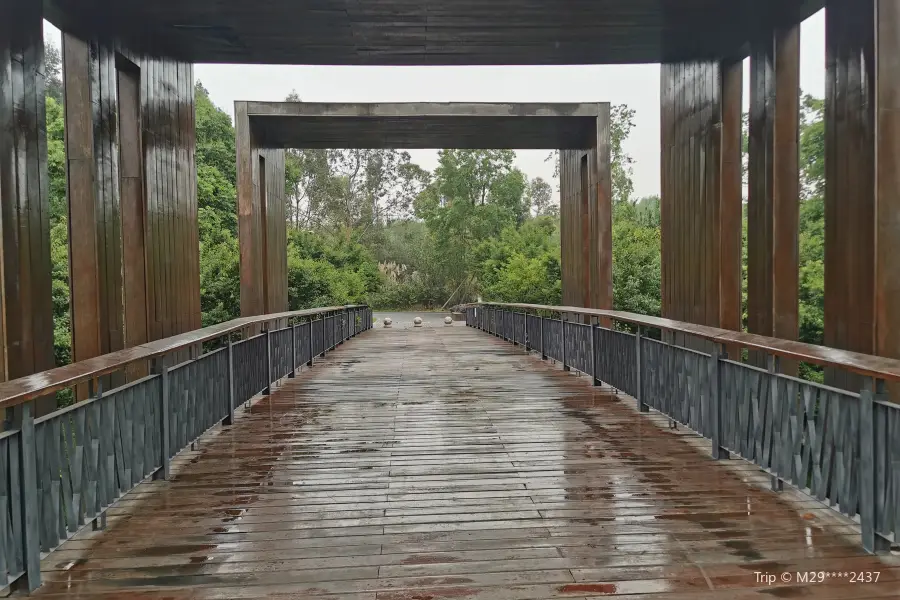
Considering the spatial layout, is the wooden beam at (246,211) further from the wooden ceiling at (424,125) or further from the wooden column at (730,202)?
the wooden column at (730,202)

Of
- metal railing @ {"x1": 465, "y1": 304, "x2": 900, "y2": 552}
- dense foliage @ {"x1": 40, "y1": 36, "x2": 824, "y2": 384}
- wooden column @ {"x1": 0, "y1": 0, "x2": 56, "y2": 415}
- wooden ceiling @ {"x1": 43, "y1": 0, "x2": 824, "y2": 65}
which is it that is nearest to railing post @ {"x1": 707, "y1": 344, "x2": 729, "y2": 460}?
metal railing @ {"x1": 465, "y1": 304, "x2": 900, "y2": 552}

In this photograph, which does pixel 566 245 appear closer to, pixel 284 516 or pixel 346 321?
pixel 346 321

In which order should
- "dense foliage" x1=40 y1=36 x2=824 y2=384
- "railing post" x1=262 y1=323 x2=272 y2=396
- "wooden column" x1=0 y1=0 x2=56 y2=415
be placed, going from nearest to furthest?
"wooden column" x1=0 y1=0 x2=56 y2=415 < "railing post" x1=262 y1=323 x2=272 y2=396 < "dense foliage" x1=40 y1=36 x2=824 y2=384

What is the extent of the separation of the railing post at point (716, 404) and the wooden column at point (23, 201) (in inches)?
205

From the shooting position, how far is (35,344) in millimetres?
5559

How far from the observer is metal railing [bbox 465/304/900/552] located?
9.65ft

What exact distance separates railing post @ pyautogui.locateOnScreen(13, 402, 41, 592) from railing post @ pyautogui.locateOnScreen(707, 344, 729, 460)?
3.97m

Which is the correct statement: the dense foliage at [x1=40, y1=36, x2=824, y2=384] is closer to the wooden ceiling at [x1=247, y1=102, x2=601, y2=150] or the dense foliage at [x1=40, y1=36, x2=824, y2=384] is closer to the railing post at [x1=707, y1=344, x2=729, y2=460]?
the wooden ceiling at [x1=247, y1=102, x2=601, y2=150]

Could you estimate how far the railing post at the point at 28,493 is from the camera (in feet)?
8.93

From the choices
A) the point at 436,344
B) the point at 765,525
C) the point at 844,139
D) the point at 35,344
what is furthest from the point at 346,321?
the point at 765,525

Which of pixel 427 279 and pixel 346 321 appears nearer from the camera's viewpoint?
pixel 346 321

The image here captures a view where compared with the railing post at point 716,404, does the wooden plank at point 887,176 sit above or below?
above

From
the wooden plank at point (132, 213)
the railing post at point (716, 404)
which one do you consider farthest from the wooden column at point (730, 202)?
the wooden plank at point (132, 213)

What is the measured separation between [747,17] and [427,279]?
4205cm
